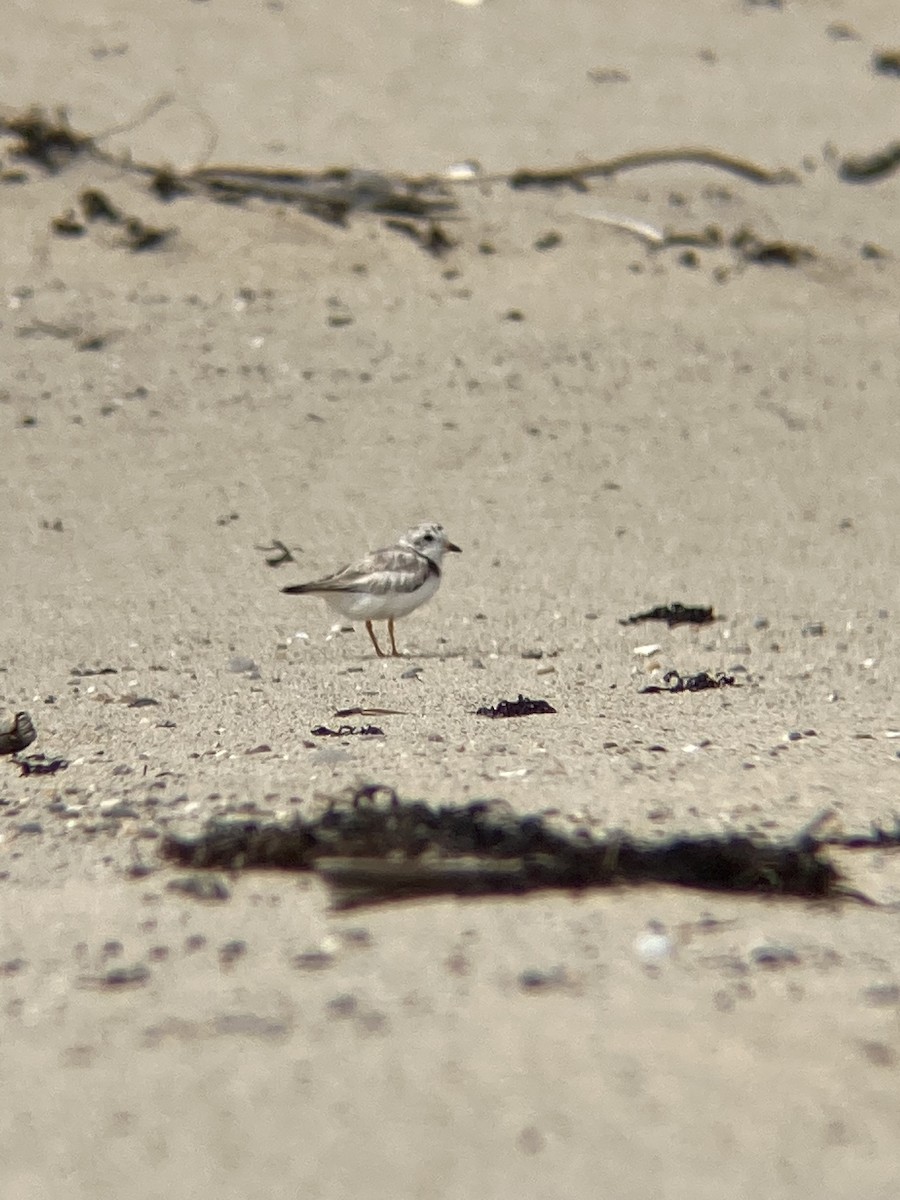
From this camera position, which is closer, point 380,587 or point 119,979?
point 119,979

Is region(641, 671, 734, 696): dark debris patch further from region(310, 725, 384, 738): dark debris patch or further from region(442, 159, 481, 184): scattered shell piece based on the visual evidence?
region(442, 159, 481, 184): scattered shell piece

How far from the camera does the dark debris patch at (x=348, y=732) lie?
6.69 meters

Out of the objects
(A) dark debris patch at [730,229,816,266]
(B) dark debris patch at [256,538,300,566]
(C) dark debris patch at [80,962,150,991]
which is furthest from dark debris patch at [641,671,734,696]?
(A) dark debris patch at [730,229,816,266]

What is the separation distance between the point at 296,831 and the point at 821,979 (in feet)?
4.76

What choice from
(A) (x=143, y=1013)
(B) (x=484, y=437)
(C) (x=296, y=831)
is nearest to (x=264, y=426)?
(B) (x=484, y=437)

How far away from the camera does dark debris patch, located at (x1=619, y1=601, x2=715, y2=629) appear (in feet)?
29.7

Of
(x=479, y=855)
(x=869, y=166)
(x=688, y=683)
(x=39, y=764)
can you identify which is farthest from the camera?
(x=869, y=166)

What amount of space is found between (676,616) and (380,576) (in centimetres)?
133

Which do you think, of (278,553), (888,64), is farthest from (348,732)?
(888,64)

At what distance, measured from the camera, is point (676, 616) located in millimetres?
9086

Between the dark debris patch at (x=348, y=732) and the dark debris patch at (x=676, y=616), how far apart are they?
2.44m

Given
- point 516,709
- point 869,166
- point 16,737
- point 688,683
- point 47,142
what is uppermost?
point 47,142

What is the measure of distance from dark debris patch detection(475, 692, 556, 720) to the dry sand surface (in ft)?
0.43

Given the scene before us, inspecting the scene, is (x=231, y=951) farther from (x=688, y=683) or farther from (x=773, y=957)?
(x=688, y=683)
